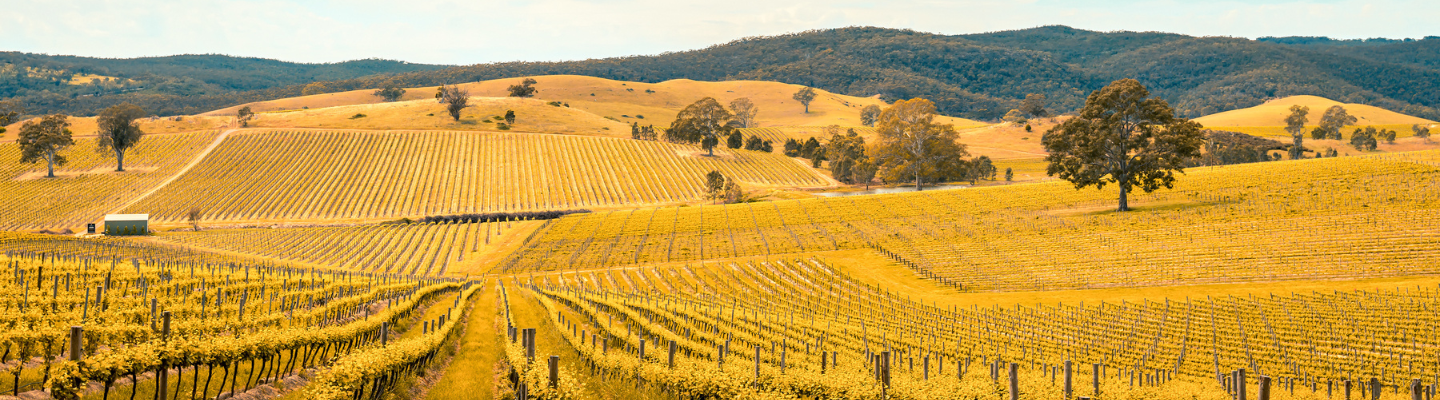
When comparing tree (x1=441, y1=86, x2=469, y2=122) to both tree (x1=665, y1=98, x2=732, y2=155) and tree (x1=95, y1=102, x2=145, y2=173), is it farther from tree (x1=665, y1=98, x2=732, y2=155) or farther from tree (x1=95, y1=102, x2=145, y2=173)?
tree (x1=95, y1=102, x2=145, y2=173)

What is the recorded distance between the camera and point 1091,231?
219 ft

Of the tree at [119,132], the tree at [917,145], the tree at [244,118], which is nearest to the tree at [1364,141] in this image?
the tree at [917,145]

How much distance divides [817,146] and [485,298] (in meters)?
129

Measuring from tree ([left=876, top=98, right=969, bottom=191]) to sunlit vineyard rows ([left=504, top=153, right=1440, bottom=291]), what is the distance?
31.8 meters

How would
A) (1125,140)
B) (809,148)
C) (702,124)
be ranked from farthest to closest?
1. (809,148)
2. (702,124)
3. (1125,140)

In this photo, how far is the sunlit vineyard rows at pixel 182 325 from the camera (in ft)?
51.3

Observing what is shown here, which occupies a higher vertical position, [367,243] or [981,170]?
[981,170]

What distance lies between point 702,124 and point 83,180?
10306 cm

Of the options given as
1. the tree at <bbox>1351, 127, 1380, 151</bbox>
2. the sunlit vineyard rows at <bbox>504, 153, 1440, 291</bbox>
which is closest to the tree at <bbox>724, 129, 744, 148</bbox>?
the sunlit vineyard rows at <bbox>504, 153, 1440, 291</bbox>

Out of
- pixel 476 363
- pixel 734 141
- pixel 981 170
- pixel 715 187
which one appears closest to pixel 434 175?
pixel 715 187

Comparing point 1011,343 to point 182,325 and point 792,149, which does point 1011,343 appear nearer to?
point 182,325

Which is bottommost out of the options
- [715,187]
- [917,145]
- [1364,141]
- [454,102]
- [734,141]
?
[715,187]

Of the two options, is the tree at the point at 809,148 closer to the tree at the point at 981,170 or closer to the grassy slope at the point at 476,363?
the tree at the point at 981,170

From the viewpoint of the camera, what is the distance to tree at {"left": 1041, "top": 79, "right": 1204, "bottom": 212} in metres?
71.6
